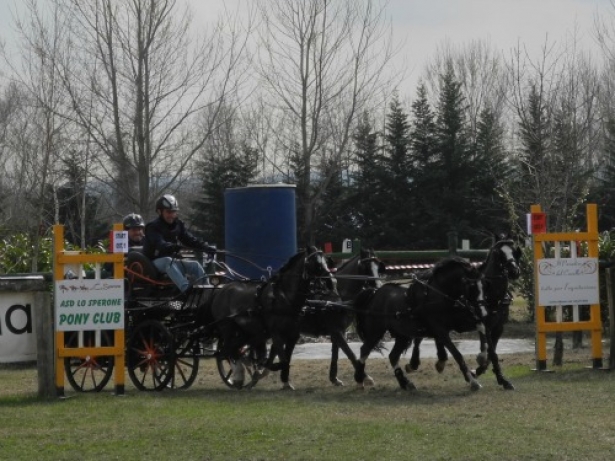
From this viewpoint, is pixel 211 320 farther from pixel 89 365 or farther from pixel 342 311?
pixel 342 311

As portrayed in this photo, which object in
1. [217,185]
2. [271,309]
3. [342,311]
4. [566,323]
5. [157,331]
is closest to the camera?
[271,309]

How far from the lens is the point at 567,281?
17.1 meters

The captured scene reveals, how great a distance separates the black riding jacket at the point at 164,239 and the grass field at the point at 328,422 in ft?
5.81

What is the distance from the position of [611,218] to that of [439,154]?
7.03m

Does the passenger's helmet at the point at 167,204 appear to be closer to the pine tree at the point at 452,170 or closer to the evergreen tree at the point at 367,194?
the pine tree at the point at 452,170

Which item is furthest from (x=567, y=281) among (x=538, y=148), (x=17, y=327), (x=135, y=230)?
(x=538, y=148)

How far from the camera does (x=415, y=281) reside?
15.4 meters

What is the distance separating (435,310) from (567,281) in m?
2.86

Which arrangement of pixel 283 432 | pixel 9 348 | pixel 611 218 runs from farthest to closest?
pixel 611 218, pixel 9 348, pixel 283 432

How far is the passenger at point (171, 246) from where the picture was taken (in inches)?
624

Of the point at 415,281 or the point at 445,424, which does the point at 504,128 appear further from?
the point at 445,424

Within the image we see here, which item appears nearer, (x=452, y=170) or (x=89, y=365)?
(x=89, y=365)

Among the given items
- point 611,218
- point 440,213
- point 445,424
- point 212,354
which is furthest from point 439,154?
point 445,424

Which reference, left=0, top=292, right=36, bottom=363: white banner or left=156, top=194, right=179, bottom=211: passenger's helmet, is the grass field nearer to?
left=0, top=292, right=36, bottom=363: white banner
